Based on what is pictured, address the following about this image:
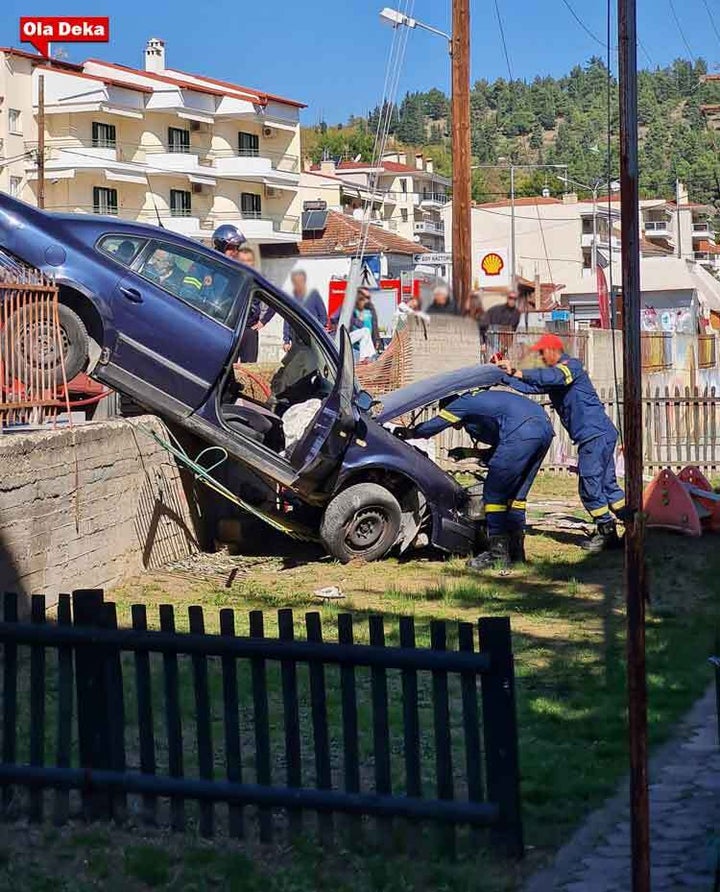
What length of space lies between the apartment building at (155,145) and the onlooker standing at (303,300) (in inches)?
1941

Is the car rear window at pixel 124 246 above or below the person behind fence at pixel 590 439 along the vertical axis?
above

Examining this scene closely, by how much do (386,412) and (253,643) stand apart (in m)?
6.77

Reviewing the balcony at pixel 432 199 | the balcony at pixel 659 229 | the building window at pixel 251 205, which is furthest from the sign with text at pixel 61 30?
the balcony at pixel 659 229

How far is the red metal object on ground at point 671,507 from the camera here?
13523 mm

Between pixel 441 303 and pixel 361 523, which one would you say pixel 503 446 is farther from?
pixel 441 303

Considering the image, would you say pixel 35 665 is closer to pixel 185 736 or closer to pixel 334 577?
pixel 185 736

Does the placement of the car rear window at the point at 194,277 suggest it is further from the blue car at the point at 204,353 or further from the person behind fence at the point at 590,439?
the person behind fence at the point at 590,439

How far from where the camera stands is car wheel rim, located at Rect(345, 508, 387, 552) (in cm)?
1160

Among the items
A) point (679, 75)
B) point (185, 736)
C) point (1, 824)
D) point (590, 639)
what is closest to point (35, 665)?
point (1, 824)

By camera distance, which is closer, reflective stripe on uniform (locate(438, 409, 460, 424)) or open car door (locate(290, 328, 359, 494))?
open car door (locate(290, 328, 359, 494))

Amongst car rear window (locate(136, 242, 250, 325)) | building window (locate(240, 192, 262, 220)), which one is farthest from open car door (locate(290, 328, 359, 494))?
building window (locate(240, 192, 262, 220))

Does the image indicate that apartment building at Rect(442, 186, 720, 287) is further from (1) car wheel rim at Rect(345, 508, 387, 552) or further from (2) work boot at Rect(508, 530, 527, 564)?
(1) car wheel rim at Rect(345, 508, 387, 552)

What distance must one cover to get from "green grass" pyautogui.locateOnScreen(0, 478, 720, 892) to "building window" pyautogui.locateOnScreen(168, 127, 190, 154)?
2307 inches

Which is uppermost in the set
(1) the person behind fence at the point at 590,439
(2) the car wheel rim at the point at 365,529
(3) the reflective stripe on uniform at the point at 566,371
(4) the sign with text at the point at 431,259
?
(4) the sign with text at the point at 431,259
